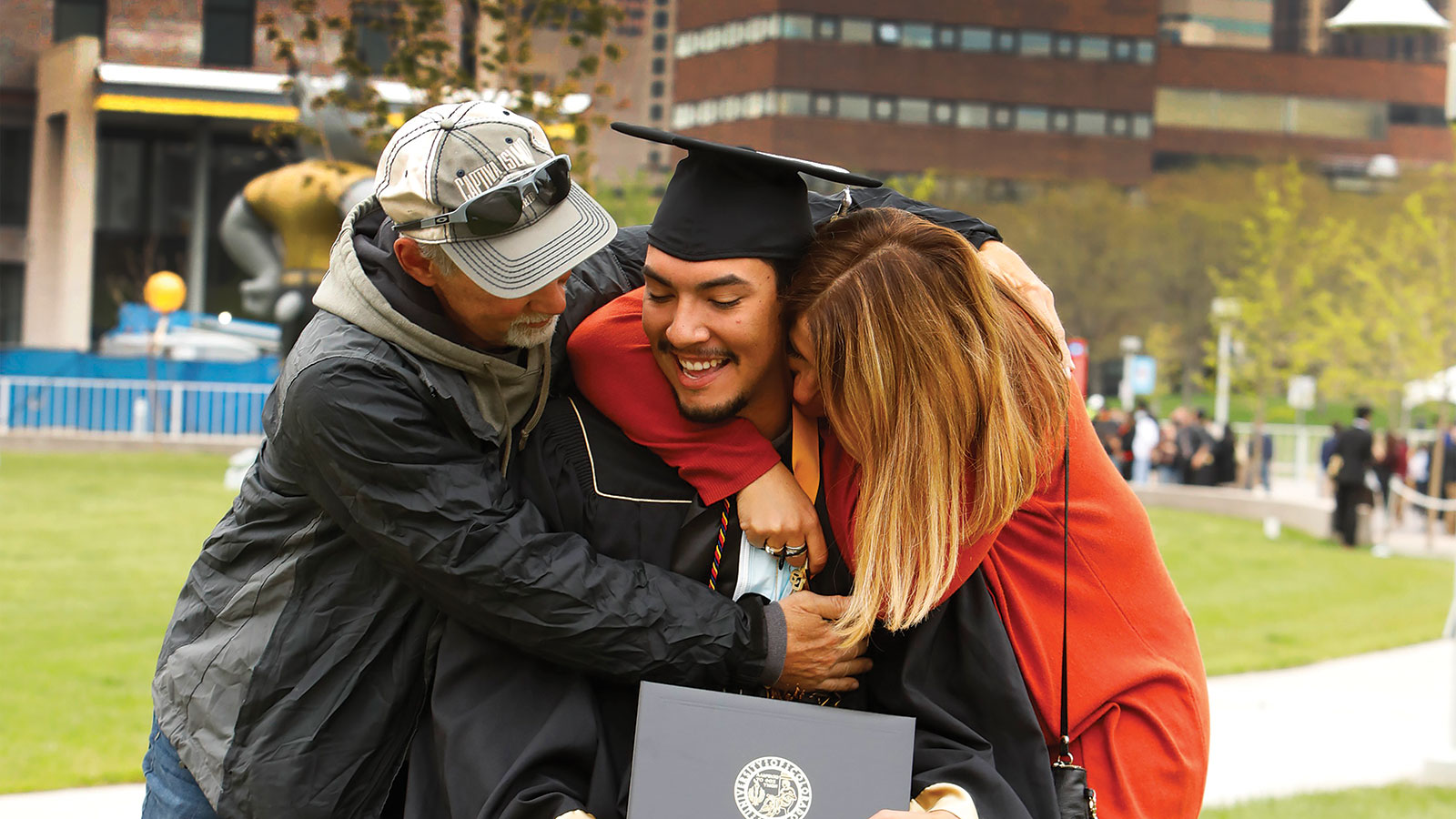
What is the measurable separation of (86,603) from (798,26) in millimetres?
51388

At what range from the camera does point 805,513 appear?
108 inches

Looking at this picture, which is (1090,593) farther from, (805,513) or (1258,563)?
(1258,563)

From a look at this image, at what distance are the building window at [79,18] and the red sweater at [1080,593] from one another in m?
40.9

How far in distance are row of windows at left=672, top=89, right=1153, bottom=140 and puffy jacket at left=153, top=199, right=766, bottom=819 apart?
5665 cm

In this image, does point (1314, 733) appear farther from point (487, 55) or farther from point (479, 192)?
point (487, 55)

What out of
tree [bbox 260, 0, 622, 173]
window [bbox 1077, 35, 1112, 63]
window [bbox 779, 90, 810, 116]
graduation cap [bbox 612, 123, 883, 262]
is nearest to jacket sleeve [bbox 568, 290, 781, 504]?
graduation cap [bbox 612, 123, 883, 262]

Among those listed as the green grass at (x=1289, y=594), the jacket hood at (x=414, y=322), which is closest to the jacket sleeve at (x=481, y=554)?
the jacket hood at (x=414, y=322)

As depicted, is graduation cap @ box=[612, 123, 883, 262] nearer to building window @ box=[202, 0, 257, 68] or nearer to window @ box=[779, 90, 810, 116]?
building window @ box=[202, 0, 257, 68]

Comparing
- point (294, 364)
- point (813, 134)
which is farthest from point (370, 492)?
point (813, 134)

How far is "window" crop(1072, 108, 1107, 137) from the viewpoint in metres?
64.7

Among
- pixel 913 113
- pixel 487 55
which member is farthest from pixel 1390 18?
pixel 913 113

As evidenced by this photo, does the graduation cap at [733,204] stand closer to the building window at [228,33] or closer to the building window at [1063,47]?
the building window at [228,33]

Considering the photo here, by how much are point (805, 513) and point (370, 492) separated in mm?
793

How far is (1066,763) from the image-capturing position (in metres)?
2.78
